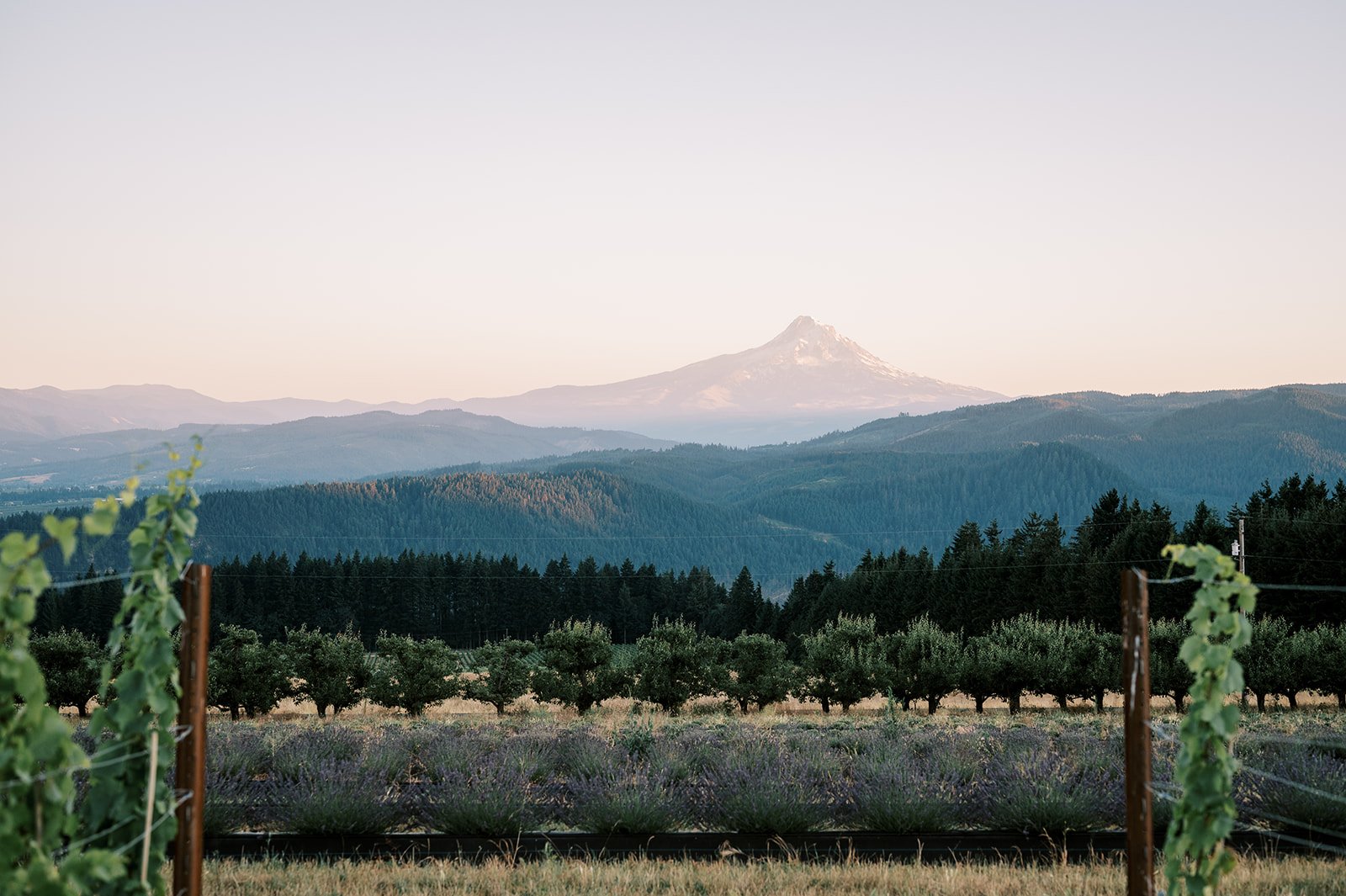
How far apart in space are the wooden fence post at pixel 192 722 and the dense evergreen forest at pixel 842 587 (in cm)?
3031

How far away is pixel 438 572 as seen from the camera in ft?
452

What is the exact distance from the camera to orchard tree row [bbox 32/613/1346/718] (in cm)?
3859

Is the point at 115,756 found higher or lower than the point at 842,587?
higher

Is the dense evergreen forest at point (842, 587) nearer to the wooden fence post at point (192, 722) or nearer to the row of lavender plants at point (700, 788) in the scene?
the row of lavender plants at point (700, 788)

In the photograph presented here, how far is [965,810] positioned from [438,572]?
129566 millimetres

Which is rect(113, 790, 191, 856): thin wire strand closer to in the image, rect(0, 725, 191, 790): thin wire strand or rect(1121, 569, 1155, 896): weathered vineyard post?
rect(0, 725, 191, 790): thin wire strand

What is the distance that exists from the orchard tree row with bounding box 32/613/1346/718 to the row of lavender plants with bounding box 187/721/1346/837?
23.1 meters

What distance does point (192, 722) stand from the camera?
6.07 meters

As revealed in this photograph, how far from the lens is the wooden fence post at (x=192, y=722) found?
6.07 meters

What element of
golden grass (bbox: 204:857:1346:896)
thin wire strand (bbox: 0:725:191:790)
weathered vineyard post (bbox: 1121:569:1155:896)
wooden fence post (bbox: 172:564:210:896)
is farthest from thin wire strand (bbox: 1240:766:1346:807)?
thin wire strand (bbox: 0:725:191:790)

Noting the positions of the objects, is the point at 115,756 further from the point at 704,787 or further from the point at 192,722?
the point at 704,787

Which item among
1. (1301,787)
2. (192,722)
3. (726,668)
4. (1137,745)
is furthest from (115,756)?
(726,668)

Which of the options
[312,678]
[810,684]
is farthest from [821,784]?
[312,678]

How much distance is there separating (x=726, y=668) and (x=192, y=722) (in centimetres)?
3617
